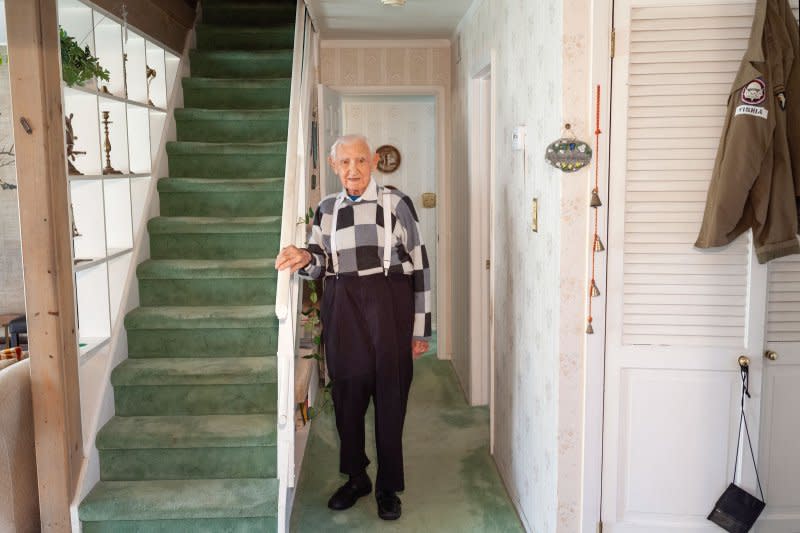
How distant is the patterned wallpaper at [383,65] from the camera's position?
206 inches

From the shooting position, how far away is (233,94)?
4465 mm

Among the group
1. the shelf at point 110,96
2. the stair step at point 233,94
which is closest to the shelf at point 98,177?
the shelf at point 110,96

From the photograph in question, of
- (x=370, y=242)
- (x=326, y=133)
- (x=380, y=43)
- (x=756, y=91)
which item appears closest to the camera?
(x=756, y=91)

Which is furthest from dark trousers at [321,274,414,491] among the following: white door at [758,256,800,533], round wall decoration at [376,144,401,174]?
round wall decoration at [376,144,401,174]

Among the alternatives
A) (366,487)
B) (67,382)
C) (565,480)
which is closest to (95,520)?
(67,382)

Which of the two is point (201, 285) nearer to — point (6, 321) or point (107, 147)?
point (107, 147)

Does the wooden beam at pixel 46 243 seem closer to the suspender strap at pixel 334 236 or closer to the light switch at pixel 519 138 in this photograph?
the suspender strap at pixel 334 236

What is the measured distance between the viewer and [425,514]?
3.08m

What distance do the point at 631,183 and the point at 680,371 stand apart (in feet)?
2.10

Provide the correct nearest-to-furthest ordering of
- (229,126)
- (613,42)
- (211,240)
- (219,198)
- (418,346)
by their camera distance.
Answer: (613,42)
(418,346)
(211,240)
(219,198)
(229,126)

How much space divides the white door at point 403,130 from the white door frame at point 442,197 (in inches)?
27.2

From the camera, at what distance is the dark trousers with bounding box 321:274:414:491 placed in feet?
9.56

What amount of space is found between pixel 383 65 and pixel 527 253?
2.82m

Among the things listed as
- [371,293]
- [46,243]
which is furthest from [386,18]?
[46,243]
